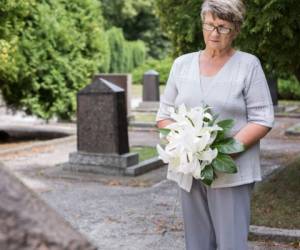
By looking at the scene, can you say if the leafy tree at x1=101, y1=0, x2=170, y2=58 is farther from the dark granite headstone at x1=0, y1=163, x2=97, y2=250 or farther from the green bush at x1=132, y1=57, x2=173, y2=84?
the dark granite headstone at x1=0, y1=163, x2=97, y2=250

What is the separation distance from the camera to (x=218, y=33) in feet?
11.0

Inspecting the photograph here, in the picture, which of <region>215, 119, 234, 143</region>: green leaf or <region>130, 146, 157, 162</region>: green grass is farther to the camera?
<region>130, 146, 157, 162</region>: green grass

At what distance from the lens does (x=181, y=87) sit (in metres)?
3.52

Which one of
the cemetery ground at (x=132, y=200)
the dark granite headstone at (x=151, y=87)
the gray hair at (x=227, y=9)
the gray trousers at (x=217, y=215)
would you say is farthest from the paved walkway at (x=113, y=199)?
the dark granite headstone at (x=151, y=87)

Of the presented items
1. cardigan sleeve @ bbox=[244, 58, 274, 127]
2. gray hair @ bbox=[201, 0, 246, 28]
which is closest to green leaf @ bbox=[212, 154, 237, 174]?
cardigan sleeve @ bbox=[244, 58, 274, 127]

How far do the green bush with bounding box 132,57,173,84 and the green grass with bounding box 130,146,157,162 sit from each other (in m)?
27.2

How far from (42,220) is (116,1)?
48619 millimetres

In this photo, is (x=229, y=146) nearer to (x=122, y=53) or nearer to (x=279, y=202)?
(x=279, y=202)

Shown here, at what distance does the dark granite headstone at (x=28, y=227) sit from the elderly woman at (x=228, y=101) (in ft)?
6.37

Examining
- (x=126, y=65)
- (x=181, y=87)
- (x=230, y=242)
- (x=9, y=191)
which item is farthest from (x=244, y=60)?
(x=126, y=65)

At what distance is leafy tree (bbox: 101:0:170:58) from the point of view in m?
49.9

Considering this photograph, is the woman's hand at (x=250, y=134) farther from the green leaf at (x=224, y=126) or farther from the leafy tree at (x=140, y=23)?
the leafy tree at (x=140, y=23)

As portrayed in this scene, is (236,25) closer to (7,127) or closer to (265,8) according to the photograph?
(265,8)

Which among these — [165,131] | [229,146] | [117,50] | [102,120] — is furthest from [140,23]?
[229,146]
